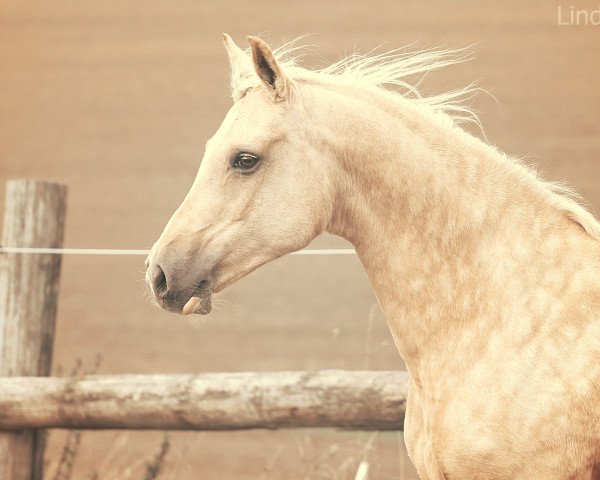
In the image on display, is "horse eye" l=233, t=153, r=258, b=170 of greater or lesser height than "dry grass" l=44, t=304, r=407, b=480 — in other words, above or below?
above

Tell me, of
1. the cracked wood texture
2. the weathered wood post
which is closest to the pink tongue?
the cracked wood texture

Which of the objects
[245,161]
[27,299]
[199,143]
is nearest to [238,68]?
[245,161]

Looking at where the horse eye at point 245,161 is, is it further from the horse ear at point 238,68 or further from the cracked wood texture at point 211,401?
the cracked wood texture at point 211,401

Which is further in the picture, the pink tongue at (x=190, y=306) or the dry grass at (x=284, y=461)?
the dry grass at (x=284, y=461)

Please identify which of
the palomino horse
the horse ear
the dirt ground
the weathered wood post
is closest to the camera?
the palomino horse

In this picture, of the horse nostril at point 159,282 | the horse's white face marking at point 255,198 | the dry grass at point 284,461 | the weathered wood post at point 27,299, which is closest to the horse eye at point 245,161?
the horse's white face marking at point 255,198

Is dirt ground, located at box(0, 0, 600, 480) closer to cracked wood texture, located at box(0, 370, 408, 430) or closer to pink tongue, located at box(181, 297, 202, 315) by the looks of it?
cracked wood texture, located at box(0, 370, 408, 430)

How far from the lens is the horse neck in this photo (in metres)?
2.44

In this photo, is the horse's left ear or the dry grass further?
the dry grass

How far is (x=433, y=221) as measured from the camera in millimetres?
2484

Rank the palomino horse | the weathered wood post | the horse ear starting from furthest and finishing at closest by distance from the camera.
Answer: the weathered wood post, the horse ear, the palomino horse

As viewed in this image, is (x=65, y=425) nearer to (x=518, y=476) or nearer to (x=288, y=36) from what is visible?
(x=518, y=476)

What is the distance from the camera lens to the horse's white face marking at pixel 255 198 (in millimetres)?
2492

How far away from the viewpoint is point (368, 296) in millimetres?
5555
